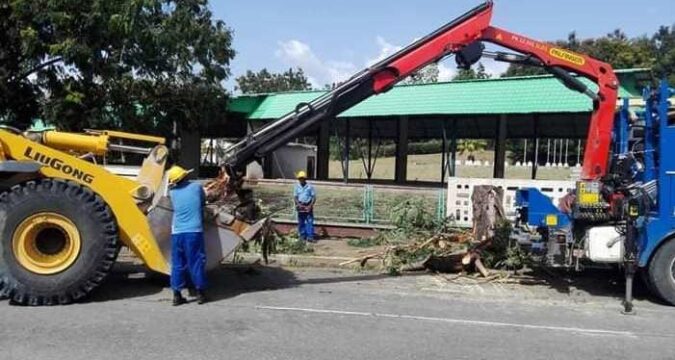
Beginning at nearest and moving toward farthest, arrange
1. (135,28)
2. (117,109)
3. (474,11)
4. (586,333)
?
(586,333) < (474,11) < (135,28) < (117,109)

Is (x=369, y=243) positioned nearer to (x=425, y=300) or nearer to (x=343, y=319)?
(x=425, y=300)

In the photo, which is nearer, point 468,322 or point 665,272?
point 468,322

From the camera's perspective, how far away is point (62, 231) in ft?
27.5

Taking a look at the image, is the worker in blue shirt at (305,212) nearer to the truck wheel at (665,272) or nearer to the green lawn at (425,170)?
the truck wheel at (665,272)

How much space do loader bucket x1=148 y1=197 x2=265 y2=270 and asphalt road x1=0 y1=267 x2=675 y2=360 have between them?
54 centimetres

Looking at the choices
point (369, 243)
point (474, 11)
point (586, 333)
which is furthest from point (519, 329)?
point (369, 243)

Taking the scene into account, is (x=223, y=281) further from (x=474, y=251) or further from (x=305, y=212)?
(x=305, y=212)

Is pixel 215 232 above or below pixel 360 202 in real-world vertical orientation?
below

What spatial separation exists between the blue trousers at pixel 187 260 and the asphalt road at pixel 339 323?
33cm

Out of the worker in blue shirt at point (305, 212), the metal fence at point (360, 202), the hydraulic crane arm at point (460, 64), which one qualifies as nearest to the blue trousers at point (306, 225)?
the worker in blue shirt at point (305, 212)

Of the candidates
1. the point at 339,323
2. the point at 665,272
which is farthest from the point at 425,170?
the point at 339,323

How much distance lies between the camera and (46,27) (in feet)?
Result: 71.3

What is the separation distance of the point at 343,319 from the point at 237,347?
1609mm

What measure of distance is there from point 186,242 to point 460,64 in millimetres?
4973
